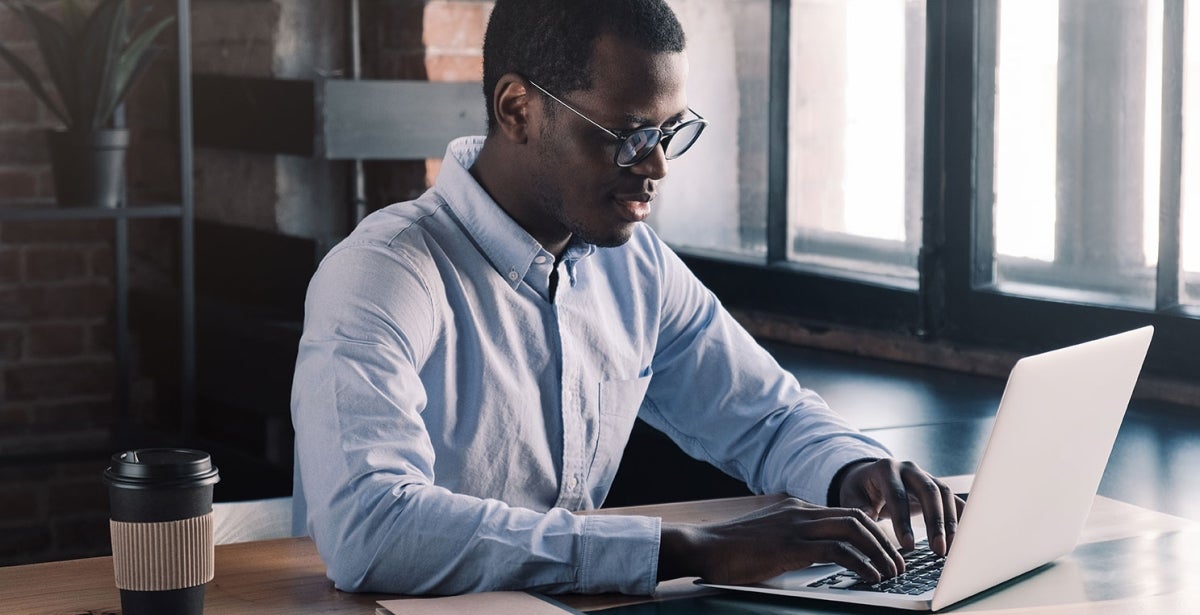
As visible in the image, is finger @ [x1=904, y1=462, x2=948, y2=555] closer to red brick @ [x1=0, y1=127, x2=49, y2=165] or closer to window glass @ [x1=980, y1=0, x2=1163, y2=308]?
window glass @ [x1=980, y1=0, x2=1163, y2=308]

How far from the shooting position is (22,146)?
3463 millimetres

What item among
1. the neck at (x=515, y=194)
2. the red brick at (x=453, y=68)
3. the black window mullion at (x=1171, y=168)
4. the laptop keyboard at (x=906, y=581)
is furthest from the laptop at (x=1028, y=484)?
the red brick at (x=453, y=68)

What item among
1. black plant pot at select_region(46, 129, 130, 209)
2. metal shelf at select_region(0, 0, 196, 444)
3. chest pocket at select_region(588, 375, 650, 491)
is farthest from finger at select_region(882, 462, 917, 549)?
black plant pot at select_region(46, 129, 130, 209)

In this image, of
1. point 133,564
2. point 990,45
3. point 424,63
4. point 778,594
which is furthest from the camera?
point 424,63

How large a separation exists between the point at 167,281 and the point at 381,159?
2.60ft

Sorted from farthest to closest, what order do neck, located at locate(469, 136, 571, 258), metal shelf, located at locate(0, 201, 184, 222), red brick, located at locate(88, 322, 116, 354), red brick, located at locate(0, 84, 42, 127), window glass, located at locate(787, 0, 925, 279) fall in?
red brick, located at locate(88, 322, 116, 354) < red brick, located at locate(0, 84, 42, 127) < metal shelf, located at locate(0, 201, 184, 222) < window glass, located at locate(787, 0, 925, 279) < neck, located at locate(469, 136, 571, 258)

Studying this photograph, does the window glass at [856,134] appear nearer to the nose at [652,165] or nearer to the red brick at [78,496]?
the nose at [652,165]

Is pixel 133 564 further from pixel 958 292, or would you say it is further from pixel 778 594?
pixel 958 292

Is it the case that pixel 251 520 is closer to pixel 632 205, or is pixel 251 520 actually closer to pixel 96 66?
pixel 632 205

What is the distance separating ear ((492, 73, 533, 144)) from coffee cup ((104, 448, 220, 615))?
642 mm

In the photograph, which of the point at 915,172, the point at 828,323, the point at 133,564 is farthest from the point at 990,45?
the point at 133,564

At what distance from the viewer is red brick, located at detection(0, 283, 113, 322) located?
3.48 m

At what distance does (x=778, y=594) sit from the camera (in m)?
1.38

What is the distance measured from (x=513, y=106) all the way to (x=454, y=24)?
149 centimetres
